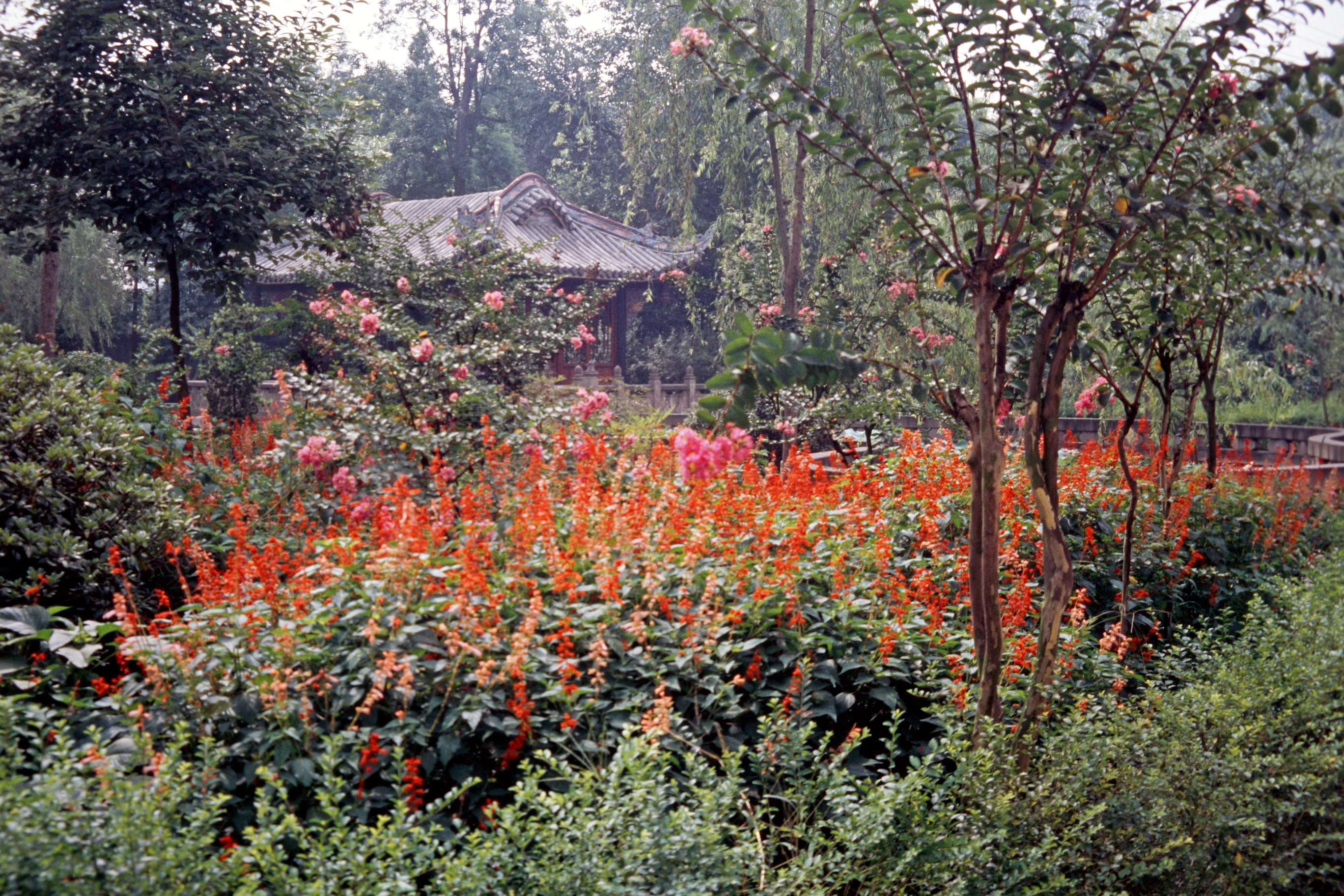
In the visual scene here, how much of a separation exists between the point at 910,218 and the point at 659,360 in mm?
18111

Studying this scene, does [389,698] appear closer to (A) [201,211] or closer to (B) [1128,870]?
(B) [1128,870]

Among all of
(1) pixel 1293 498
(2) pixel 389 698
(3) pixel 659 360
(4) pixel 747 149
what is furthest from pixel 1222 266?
(3) pixel 659 360

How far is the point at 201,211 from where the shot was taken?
723 centimetres

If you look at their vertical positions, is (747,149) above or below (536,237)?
above

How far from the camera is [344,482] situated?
445cm

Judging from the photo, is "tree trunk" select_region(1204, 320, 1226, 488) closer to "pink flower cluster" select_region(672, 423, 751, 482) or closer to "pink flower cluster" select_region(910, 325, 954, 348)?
"pink flower cluster" select_region(910, 325, 954, 348)

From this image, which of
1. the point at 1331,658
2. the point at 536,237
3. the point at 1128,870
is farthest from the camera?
the point at 536,237

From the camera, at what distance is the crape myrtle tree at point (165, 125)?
7.14 meters

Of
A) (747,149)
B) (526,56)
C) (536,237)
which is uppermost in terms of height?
(526,56)

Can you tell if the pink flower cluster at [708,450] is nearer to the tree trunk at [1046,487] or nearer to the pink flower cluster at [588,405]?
the tree trunk at [1046,487]

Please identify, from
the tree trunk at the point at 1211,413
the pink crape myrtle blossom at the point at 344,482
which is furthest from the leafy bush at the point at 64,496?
the tree trunk at the point at 1211,413

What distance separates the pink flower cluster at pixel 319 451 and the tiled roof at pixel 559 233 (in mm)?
13686

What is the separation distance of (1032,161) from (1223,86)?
491 mm

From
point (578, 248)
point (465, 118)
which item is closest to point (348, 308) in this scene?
point (578, 248)
